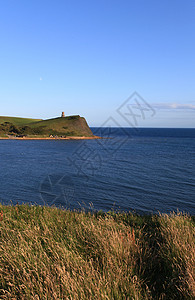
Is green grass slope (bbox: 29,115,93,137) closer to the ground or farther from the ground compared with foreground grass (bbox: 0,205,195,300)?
farther from the ground

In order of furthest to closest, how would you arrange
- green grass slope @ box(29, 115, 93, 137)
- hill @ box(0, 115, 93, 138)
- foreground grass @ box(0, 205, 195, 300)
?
1. green grass slope @ box(29, 115, 93, 137)
2. hill @ box(0, 115, 93, 138)
3. foreground grass @ box(0, 205, 195, 300)

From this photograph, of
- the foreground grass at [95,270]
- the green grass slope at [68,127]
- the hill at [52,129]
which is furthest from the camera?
the green grass slope at [68,127]

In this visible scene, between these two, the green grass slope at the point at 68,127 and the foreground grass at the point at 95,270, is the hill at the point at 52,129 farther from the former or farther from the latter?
the foreground grass at the point at 95,270

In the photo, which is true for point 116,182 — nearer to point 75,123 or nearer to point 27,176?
point 27,176

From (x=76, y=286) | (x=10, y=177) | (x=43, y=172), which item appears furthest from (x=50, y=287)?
(x=43, y=172)

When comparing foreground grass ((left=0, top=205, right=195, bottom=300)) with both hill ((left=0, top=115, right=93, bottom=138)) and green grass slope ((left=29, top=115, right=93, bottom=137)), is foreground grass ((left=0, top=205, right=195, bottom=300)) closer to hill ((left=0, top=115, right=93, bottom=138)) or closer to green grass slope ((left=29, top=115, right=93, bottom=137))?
hill ((left=0, top=115, right=93, bottom=138))

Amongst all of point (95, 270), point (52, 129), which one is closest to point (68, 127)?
point (52, 129)

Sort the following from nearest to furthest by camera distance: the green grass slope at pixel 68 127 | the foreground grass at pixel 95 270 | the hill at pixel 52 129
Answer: the foreground grass at pixel 95 270 < the hill at pixel 52 129 < the green grass slope at pixel 68 127

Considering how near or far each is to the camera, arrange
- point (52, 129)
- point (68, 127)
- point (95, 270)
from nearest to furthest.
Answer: point (95, 270) → point (52, 129) → point (68, 127)

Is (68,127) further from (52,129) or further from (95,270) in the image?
(95,270)

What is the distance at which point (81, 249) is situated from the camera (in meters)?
5.08

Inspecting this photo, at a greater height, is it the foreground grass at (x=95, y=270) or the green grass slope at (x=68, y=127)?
the green grass slope at (x=68, y=127)

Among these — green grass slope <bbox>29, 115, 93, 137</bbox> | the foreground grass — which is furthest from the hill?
the foreground grass

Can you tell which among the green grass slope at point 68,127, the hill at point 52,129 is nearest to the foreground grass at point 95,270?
the hill at point 52,129
